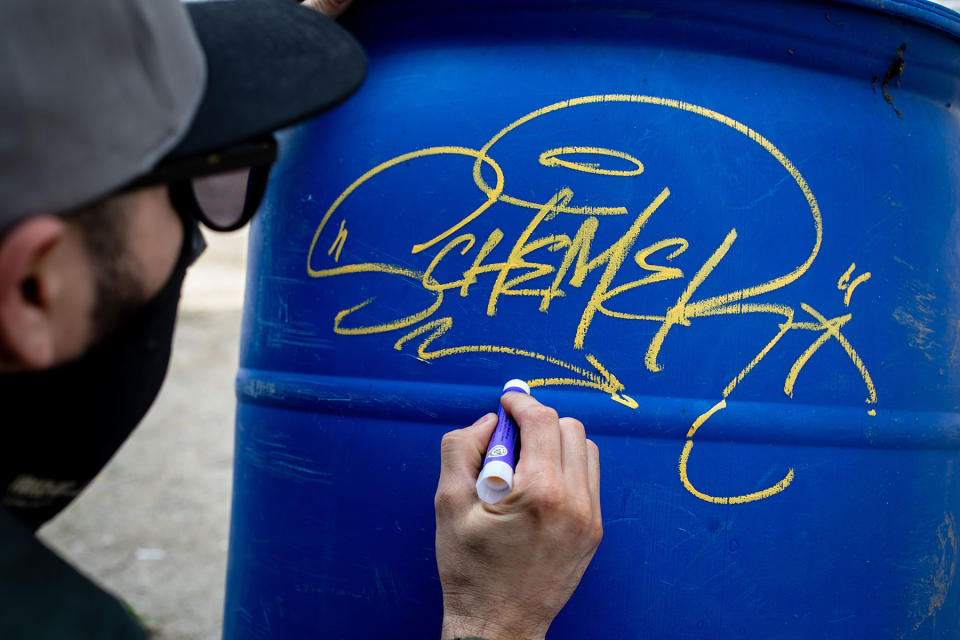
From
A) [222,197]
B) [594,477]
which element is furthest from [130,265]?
[594,477]

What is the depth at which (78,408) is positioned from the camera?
0.80 metres

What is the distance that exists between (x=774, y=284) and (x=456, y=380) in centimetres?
36

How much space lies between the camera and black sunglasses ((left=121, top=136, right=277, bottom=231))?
0.70 meters

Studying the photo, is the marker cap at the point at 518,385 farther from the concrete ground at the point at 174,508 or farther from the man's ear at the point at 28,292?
the concrete ground at the point at 174,508

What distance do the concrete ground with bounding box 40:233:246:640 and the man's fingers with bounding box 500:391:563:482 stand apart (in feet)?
7.46

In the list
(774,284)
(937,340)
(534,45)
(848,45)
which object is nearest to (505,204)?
(534,45)

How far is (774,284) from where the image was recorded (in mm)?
867

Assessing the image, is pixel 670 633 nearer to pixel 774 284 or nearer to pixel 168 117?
pixel 774 284

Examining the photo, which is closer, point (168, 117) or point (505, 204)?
point (168, 117)

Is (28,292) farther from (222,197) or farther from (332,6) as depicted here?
(332,6)

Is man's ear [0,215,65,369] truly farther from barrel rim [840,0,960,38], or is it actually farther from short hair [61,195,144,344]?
barrel rim [840,0,960,38]

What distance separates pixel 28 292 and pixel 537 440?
47 cm

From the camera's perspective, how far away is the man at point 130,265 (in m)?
0.62

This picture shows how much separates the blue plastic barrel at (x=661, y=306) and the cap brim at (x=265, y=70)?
0.17 meters
